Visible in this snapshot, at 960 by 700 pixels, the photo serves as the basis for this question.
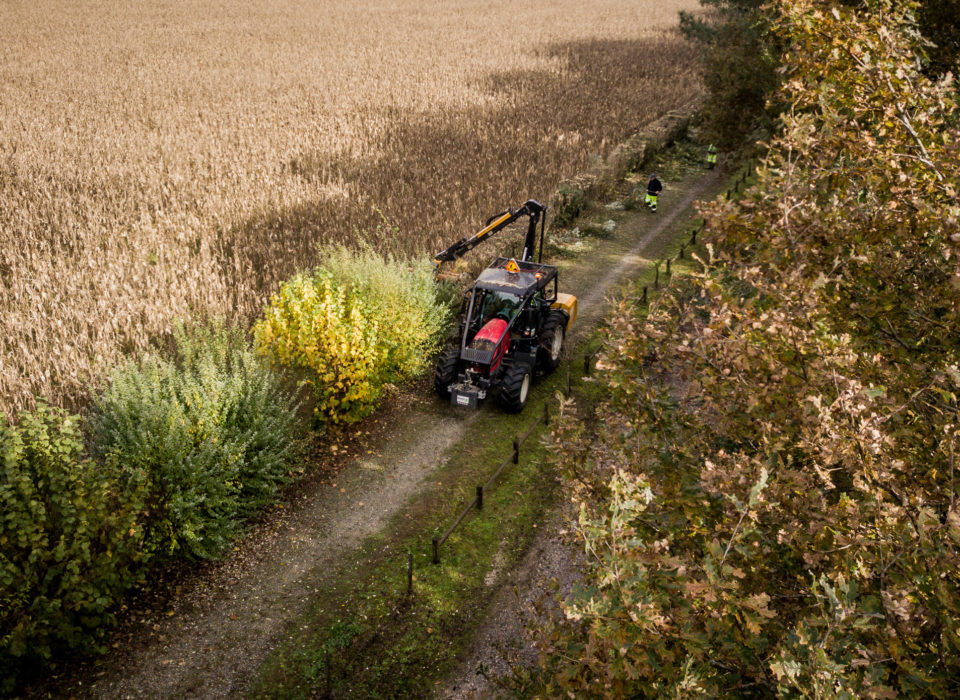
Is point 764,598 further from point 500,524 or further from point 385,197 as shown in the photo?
point 385,197

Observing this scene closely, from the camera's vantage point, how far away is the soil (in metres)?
8.10

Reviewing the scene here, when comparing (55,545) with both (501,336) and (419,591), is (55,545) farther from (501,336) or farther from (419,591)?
(501,336)

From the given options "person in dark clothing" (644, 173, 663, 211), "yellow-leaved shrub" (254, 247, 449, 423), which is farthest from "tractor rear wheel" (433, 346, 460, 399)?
"person in dark clothing" (644, 173, 663, 211)

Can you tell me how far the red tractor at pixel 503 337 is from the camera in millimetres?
12672

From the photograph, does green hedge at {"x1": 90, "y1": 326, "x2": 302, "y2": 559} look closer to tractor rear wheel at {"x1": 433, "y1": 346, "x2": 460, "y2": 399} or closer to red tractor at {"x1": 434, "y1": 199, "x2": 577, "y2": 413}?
tractor rear wheel at {"x1": 433, "y1": 346, "x2": 460, "y2": 399}

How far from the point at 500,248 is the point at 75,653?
13.9 m

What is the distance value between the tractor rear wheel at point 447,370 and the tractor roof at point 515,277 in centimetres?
139

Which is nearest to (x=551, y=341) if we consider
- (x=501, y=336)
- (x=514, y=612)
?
(x=501, y=336)

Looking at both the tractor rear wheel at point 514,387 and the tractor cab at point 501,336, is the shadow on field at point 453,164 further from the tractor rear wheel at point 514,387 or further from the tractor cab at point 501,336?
the tractor rear wheel at point 514,387

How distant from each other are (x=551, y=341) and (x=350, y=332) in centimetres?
419

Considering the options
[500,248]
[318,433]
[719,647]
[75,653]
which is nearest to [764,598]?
[719,647]

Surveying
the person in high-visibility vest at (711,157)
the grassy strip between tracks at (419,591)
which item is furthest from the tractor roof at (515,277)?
the person in high-visibility vest at (711,157)

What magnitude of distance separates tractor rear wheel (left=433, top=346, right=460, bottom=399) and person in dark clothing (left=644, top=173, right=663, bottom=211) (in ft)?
41.6

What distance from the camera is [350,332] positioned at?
39.4 ft
